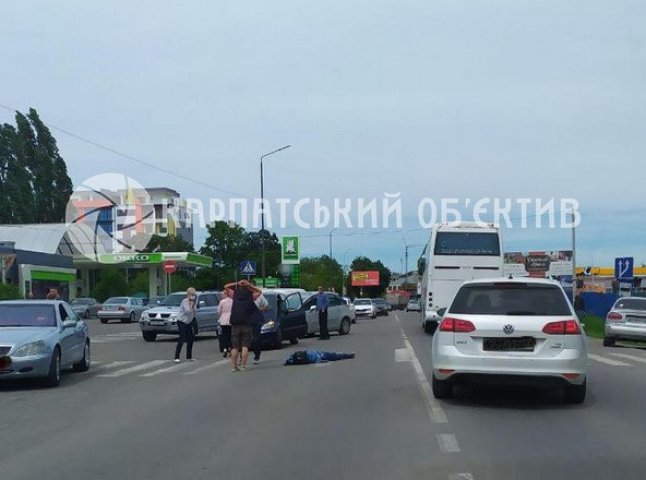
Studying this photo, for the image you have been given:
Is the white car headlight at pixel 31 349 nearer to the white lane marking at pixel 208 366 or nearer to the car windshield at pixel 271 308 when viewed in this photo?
the white lane marking at pixel 208 366

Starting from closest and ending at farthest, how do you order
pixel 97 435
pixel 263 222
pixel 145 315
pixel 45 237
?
pixel 97 435
pixel 145 315
pixel 263 222
pixel 45 237

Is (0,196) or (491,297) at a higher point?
(0,196)

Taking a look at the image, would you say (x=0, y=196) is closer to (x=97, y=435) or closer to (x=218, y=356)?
(x=218, y=356)

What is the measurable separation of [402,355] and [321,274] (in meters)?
80.2

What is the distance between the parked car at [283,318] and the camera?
72.9 feet

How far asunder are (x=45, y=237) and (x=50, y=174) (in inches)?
465

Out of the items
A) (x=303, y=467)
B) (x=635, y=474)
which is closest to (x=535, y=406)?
(x=635, y=474)

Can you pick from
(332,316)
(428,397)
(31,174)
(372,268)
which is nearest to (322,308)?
(332,316)

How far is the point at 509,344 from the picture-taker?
10.4 metres

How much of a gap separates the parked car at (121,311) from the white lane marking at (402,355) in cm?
2507

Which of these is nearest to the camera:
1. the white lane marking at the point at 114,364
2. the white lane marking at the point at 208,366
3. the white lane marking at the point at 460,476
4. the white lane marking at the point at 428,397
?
the white lane marking at the point at 460,476

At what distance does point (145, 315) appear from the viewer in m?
27.6

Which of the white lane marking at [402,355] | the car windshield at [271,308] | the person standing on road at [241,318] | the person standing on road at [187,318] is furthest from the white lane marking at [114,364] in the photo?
the white lane marking at [402,355]

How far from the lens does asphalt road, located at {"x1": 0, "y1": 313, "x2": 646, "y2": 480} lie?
7523 mm
